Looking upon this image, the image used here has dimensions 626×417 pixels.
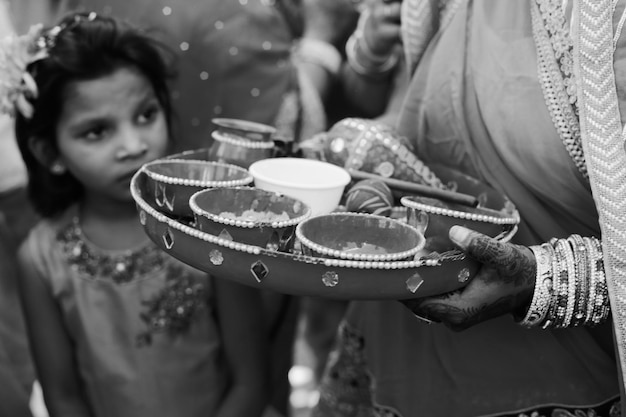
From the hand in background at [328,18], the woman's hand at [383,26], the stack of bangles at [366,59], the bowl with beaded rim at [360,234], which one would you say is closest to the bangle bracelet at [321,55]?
the hand in background at [328,18]

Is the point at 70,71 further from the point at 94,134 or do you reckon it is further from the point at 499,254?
the point at 499,254

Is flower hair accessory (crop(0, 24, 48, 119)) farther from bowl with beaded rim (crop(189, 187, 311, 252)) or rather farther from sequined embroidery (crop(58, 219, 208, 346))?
bowl with beaded rim (crop(189, 187, 311, 252))

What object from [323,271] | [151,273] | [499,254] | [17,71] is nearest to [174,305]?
[151,273]

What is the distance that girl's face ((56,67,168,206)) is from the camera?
4.27ft

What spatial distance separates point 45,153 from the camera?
4.69ft

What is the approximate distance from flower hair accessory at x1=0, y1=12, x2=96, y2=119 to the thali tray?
68cm

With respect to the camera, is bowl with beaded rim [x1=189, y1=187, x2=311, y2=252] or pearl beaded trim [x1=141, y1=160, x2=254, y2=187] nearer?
bowl with beaded rim [x1=189, y1=187, x2=311, y2=252]

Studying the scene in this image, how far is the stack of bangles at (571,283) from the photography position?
2.77ft

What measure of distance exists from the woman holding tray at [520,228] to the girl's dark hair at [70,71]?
1.93ft

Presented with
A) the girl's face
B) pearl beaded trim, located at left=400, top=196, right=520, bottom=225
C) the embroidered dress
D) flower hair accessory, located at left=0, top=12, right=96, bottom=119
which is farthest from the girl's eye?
pearl beaded trim, located at left=400, top=196, right=520, bottom=225

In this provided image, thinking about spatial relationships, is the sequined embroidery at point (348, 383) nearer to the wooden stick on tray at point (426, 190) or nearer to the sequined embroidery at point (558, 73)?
the wooden stick on tray at point (426, 190)

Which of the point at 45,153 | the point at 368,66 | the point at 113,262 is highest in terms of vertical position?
the point at 368,66

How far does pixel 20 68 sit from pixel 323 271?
902mm

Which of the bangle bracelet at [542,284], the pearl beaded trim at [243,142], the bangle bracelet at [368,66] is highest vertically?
the bangle bracelet at [368,66]
